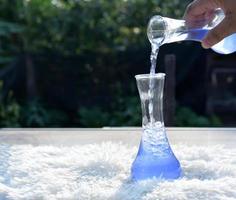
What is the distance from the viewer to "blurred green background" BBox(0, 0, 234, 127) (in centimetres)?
362

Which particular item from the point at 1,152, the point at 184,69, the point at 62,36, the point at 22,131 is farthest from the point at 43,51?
the point at 1,152

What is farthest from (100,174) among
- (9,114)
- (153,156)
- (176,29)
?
(9,114)

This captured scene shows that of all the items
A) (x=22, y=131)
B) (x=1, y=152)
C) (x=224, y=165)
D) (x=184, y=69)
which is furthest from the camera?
(x=184, y=69)

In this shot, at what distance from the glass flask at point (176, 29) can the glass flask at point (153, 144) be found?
0.09 metres

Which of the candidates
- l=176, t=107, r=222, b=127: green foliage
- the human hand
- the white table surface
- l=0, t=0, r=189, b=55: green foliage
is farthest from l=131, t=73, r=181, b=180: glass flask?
l=0, t=0, r=189, b=55: green foliage

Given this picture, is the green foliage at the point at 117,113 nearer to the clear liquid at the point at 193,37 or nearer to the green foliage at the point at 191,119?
the green foliage at the point at 191,119

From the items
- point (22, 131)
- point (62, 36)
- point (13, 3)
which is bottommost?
point (22, 131)

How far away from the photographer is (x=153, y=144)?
88 centimetres

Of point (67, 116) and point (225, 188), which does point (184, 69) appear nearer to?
point (67, 116)

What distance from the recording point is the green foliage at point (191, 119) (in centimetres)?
352

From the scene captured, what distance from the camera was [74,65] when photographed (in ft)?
12.3

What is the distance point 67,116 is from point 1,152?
8.83 ft

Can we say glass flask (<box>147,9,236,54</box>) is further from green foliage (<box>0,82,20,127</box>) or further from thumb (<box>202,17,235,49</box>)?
green foliage (<box>0,82,20,127</box>)

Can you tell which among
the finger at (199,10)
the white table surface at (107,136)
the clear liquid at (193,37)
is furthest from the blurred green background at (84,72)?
the finger at (199,10)
